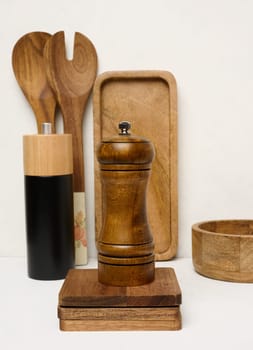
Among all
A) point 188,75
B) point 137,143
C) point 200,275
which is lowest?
point 200,275

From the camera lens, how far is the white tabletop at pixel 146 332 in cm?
54

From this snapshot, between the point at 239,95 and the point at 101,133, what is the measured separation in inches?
10.0

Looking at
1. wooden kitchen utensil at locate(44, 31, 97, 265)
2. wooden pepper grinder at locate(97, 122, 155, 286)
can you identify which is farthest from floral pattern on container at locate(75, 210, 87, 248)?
wooden pepper grinder at locate(97, 122, 155, 286)

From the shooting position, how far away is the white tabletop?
0.54 meters

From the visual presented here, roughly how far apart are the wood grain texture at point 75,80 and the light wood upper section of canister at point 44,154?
11cm

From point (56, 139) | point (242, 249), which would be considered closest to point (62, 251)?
point (56, 139)

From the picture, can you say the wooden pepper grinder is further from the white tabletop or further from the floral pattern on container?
the floral pattern on container

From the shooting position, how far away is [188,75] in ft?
2.96

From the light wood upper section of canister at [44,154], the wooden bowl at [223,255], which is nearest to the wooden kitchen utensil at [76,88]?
the light wood upper section of canister at [44,154]

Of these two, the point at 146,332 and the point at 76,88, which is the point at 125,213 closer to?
the point at 146,332

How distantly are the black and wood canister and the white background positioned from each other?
13cm

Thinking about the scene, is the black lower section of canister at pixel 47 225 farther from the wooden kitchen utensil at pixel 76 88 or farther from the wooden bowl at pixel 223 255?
the wooden bowl at pixel 223 255

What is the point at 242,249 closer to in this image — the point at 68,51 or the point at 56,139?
the point at 56,139

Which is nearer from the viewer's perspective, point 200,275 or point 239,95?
point 200,275
